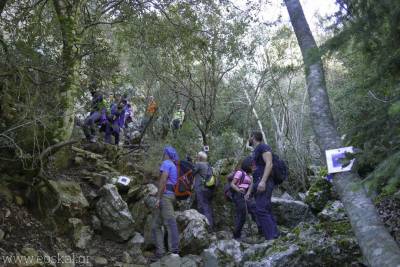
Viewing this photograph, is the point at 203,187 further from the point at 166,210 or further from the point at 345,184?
the point at 345,184

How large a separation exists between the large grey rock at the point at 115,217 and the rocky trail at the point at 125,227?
0.02 m

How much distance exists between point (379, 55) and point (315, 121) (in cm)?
101

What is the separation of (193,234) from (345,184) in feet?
13.4

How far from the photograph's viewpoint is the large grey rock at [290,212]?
9828 mm

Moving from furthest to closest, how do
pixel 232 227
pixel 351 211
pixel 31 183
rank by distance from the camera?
1. pixel 232 227
2. pixel 31 183
3. pixel 351 211

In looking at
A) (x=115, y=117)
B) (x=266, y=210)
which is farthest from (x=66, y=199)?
(x=115, y=117)

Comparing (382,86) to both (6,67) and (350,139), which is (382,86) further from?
(6,67)

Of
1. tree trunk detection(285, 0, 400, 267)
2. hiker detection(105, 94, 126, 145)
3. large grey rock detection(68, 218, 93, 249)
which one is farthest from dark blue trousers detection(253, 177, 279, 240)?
hiker detection(105, 94, 126, 145)

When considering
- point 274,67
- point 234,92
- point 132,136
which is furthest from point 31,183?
point 234,92

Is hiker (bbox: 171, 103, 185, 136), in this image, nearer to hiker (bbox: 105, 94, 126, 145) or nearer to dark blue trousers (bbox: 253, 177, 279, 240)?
hiker (bbox: 105, 94, 126, 145)

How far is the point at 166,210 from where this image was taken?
24.7 feet

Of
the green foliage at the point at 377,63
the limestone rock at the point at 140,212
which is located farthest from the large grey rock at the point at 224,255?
the green foliage at the point at 377,63

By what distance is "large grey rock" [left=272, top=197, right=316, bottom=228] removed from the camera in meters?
9.83

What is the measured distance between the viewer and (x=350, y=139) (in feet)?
15.2
